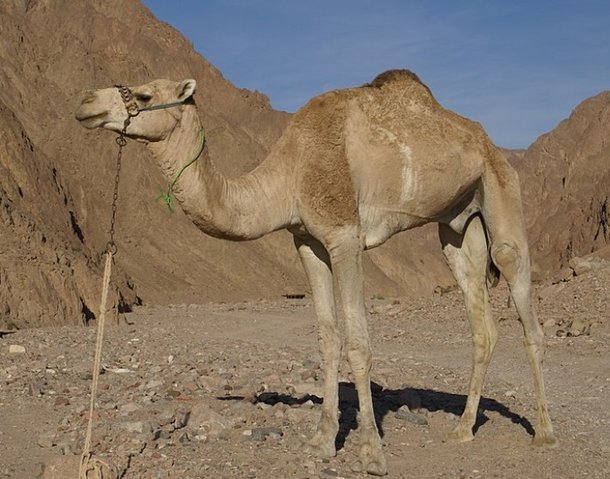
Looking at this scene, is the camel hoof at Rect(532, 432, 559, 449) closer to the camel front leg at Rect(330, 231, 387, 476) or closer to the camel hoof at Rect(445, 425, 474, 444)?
the camel hoof at Rect(445, 425, 474, 444)

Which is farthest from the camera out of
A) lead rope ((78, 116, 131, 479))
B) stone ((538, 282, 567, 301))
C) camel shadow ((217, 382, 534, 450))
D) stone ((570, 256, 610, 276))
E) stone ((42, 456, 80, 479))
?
stone ((570, 256, 610, 276))

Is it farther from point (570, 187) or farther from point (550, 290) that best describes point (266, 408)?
point (570, 187)

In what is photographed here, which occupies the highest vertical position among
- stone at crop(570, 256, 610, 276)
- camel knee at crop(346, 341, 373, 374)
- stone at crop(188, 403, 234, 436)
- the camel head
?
stone at crop(570, 256, 610, 276)

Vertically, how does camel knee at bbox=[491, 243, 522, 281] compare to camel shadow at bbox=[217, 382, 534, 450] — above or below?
above

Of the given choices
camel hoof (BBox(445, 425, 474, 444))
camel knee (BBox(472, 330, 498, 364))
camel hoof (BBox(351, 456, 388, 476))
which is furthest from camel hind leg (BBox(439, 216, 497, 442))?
camel hoof (BBox(351, 456, 388, 476))

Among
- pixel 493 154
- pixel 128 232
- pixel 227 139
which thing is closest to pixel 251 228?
pixel 493 154

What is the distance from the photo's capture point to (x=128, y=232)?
4834 centimetres

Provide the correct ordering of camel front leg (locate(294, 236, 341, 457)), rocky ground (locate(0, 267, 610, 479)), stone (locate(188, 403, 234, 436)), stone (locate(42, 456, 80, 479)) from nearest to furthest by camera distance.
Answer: stone (locate(42, 456, 80, 479)) → rocky ground (locate(0, 267, 610, 479)) → camel front leg (locate(294, 236, 341, 457)) → stone (locate(188, 403, 234, 436))

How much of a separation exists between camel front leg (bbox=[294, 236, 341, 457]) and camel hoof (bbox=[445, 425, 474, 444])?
1.33 m

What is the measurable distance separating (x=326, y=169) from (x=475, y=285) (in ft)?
8.18

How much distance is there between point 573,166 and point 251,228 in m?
72.1

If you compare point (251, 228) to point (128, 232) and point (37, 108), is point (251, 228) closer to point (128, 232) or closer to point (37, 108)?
point (128, 232)

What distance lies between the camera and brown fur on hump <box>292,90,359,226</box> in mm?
7562

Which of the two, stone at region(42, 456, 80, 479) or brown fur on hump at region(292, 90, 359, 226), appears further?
brown fur on hump at region(292, 90, 359, 226)
